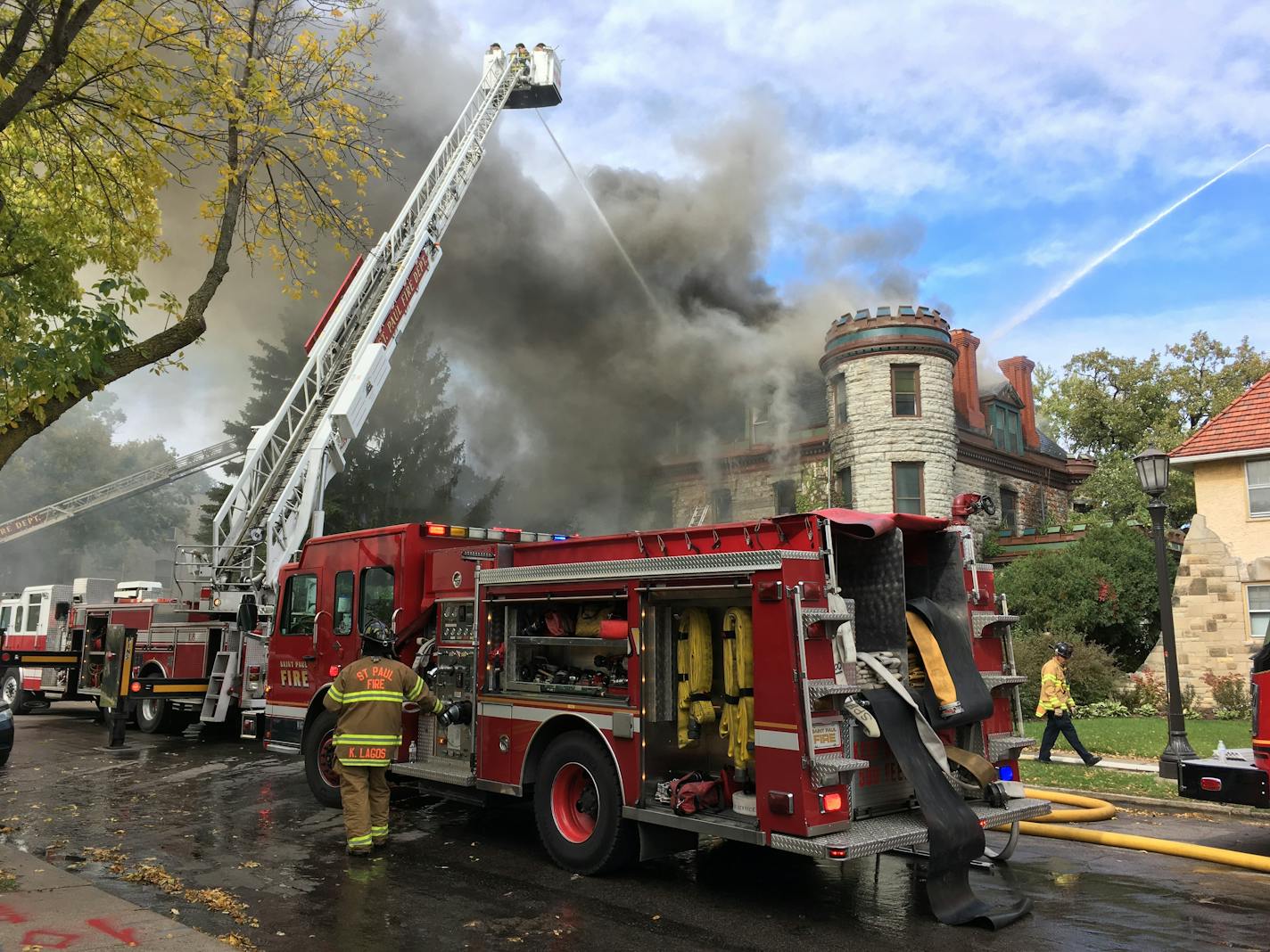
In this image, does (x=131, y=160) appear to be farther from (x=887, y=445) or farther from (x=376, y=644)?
(x=887, y=445)

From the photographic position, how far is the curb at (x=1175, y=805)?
833 cm

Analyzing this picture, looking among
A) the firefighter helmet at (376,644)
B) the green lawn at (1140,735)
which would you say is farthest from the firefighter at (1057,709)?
the firefighter helmet at (376,644)

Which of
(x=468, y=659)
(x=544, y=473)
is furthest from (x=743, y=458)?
(x=468, y=659)

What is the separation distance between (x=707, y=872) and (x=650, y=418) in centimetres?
1943

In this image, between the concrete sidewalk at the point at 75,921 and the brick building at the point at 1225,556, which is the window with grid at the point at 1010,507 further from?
the concrete sidewalk at the point at 75,921

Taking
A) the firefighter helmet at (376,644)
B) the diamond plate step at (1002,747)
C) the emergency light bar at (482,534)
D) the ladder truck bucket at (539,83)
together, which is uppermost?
the ladder truck bucket at (539,83)

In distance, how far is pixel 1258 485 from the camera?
1748 centimetres

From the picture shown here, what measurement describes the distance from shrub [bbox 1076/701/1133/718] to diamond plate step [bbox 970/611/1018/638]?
11.1m

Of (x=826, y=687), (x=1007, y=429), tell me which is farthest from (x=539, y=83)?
(x=826, y=687)

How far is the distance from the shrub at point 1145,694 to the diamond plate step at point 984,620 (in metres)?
11.9

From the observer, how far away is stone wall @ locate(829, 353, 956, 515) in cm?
2244

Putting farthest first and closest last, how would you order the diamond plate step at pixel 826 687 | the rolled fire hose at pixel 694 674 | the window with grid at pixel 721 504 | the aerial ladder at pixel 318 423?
the window with grid at pixel 721 504 → the aerial ladder at pixel 318 423 → the rolled fire hose at pixel 694 674 → the diamond plate step at pixel 826 687

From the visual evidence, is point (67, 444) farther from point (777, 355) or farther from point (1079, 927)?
point (1079, 927)

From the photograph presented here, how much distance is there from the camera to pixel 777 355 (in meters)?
25.4
